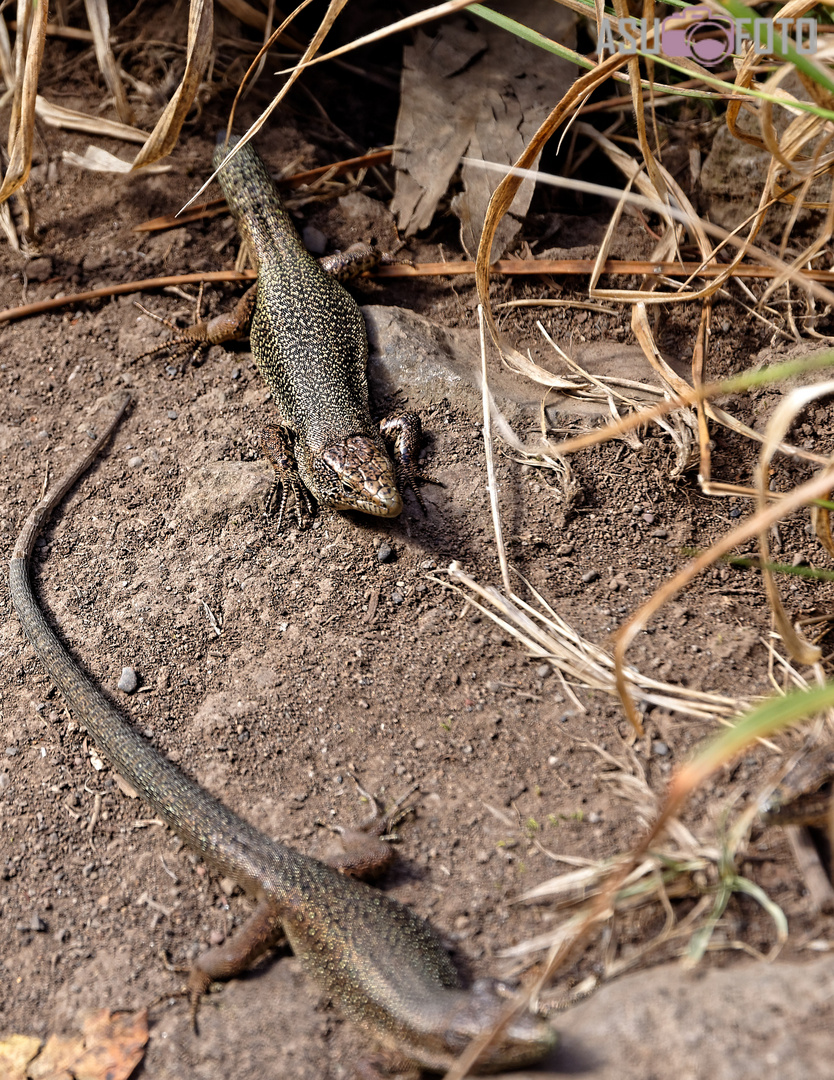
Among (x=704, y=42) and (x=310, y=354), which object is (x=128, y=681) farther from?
(x=704, y=42)

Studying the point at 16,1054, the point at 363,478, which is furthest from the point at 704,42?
the point at 16,1054

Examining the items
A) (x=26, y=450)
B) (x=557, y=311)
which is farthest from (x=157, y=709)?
(x=557, y=311)

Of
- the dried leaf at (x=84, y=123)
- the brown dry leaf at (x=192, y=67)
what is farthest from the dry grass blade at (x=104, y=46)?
the brown dry leaf at (x=192, y=67)

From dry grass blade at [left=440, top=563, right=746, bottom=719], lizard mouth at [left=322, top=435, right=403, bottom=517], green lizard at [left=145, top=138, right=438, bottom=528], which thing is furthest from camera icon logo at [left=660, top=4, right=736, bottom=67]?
dry grass blade at [left=440, top=563, right=746, bottom=719]

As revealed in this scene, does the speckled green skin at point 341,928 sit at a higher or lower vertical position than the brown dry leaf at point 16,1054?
higher

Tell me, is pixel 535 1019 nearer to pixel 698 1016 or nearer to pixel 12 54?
pixel 698 1016

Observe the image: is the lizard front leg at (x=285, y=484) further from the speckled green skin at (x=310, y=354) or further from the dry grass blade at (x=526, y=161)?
the dry grass blade at (x=526, y=161)

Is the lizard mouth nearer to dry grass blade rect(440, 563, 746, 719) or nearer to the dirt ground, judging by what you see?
the dirt ground
